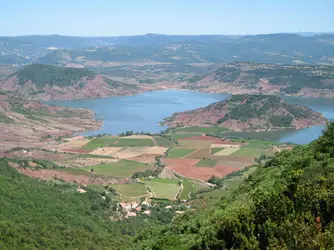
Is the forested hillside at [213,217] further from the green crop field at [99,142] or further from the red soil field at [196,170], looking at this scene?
the green crop field at [99,142]

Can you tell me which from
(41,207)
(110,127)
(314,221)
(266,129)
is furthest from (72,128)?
(314,221)

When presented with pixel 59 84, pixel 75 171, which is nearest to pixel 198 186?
pixel 75 171

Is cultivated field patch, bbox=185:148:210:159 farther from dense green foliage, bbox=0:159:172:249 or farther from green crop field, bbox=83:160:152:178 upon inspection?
dense green foliage, bbox=0:159:172:249

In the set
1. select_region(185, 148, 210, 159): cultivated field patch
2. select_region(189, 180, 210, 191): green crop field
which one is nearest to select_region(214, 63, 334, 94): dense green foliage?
select_region(185, 148, 210, 159): cultivated field patch

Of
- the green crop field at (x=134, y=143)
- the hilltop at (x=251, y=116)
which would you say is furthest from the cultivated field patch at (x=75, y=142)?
the hilltop at (x=251, y=116)

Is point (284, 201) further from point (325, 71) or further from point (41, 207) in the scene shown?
point (325, 71)
